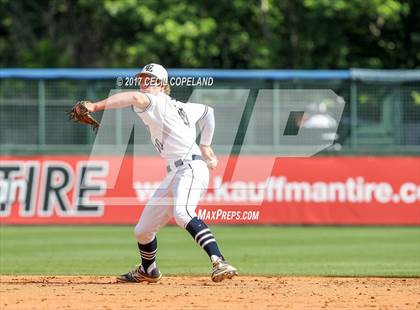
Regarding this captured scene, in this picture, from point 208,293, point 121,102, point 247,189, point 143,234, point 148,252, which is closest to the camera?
point 121,102

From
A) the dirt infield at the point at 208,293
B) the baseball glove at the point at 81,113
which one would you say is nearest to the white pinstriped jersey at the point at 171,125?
the baseball glove at the point at 81,113

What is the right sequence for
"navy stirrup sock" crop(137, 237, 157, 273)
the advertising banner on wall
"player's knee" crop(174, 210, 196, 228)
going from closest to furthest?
1. "player's knee" crop(174, 210, 196, 228)
2. "navy stirrup sock" crop(137, 237, 157, 273)
3. the advertising banner on wall

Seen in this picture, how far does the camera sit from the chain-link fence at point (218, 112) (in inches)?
931

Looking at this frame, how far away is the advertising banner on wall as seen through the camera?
2306 centimetres

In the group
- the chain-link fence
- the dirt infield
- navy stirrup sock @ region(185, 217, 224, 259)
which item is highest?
the chain-link fence

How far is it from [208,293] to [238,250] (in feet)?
23.1

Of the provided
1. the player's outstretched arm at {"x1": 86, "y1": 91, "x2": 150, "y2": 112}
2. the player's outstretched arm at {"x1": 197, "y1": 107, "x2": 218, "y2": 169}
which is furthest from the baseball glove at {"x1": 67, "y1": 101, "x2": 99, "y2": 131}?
the player's outstretched arm at {"x1": 197, "y1": 107, "x2": 218, "y2": 169}

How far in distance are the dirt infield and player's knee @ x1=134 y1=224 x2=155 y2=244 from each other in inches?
20.5

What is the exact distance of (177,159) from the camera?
11594mm

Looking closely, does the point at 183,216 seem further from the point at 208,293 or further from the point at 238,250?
the point at 238,250

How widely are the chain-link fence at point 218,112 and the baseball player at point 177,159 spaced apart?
11716mm

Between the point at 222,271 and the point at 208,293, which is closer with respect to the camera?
the point at 208,293

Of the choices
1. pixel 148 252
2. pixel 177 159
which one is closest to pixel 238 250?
pixel 148 252

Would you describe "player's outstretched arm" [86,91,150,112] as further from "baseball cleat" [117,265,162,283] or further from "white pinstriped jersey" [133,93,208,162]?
"baseball cleat" [117,265,162,283]
